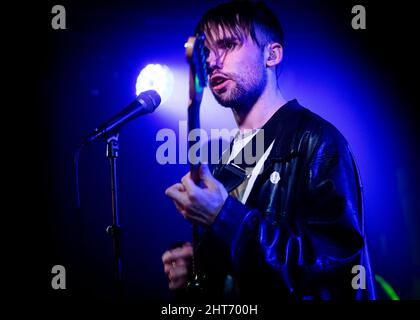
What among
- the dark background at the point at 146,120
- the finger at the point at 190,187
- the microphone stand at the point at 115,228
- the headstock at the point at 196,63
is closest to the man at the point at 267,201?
the finger at the point at 190,187

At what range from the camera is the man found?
113cm

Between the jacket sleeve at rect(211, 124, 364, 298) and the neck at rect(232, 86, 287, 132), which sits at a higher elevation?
the neck at rect(232, 86, 287, 132)

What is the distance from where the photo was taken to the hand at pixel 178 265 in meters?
1.36

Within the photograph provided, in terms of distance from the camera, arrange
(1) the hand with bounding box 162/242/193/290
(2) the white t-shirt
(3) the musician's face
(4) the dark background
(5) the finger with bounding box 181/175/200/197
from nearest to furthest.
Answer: (5) the finger with bounding box 181/175/200/197 → (1) the hand with bounding box 162/242/193/290 → (2) the white t-shirt → (3) the musician's face → (4) the dark background

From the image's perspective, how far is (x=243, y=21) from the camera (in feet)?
5.85

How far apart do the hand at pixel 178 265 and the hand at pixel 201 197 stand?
0.33 meters

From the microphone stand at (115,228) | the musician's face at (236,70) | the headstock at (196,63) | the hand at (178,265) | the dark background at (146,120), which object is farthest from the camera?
the dark background at (146,120)

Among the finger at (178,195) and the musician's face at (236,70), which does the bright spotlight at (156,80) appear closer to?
the musician's face at (236,70)

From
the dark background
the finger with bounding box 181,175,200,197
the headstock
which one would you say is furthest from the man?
the dark background

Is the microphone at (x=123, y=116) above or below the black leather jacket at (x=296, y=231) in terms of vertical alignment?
above

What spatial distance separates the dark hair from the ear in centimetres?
3

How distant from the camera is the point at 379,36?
2330 mm

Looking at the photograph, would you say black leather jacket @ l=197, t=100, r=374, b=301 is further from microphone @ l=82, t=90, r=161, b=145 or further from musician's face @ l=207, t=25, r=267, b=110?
microphone @ l=82, t=90, r=161, b=145

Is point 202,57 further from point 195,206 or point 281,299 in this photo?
point 281,299
